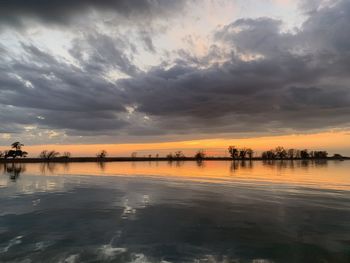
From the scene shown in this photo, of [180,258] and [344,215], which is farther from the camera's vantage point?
[344,215]

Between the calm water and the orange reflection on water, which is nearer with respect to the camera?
the calm water

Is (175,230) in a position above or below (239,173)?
below

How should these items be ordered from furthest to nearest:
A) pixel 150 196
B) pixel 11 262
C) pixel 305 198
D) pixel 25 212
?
pixel 150 196 < pixel 305 198 < pixel 25 212 < pixel 11 262

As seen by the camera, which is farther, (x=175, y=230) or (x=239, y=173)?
(x=239, y=173)

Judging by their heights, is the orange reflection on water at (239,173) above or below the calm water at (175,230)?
above

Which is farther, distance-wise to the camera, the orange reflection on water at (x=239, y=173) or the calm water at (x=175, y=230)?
the orange reflection on water at (x=239, y=173)

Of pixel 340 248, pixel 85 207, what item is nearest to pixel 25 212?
pixel 85 207

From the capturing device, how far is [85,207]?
24.5 metres

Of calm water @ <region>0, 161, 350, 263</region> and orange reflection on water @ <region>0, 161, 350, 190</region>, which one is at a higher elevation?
orange reflection on water @ <region>0, 161, 350, 190</region>

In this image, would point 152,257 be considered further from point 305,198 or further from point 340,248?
point 305,198

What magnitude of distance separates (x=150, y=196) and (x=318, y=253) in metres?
19.8

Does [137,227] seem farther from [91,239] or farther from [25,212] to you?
[25,212]

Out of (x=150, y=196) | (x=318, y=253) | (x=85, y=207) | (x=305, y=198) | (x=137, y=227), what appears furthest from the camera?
(x=150, y=196)

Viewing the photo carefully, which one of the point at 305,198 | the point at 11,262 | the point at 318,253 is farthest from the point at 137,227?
the point at 305,198
